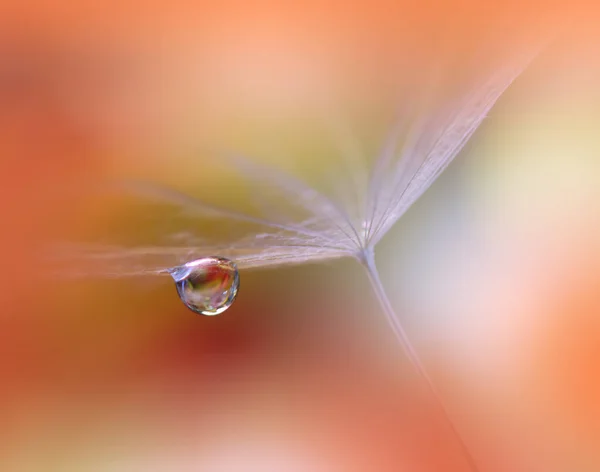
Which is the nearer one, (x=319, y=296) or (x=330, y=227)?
(x=330, y=227)

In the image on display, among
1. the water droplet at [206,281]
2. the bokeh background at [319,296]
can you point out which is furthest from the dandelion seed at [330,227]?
the bokeh background at [319,296]

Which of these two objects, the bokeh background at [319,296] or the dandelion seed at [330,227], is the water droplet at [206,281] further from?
the bokeh background at [319,296]

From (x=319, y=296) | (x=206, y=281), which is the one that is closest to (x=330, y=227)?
(x=206, y=281)

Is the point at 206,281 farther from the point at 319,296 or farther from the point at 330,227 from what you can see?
the point at 319,296

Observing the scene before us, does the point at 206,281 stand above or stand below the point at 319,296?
below

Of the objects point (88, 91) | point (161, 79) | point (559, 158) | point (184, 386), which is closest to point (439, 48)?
point (559, 158)

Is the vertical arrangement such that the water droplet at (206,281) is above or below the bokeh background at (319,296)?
below
